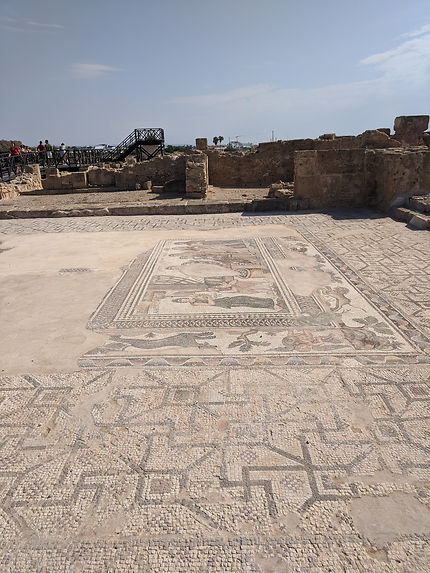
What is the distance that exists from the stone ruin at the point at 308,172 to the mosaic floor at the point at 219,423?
12.1 ft

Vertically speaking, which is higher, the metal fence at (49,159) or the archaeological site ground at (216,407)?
the metal fence at (49,159)

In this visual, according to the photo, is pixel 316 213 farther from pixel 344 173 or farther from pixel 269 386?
pixel 269 386

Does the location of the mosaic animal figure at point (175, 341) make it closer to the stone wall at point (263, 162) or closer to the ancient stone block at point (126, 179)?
the ancient stone block at point (126, 179)

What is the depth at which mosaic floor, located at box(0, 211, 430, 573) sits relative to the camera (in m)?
1.54

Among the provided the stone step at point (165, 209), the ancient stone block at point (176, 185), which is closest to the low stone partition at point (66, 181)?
the ancient stone block at point (176, 185)

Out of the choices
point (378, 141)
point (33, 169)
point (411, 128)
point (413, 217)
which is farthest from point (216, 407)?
point (411, 128)

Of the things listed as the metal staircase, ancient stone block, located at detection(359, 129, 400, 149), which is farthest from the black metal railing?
ancient stone block, located at detection(359, 129, 400, 149)

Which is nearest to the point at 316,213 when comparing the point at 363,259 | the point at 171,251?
the point at 363,259

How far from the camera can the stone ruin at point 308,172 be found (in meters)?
7.46

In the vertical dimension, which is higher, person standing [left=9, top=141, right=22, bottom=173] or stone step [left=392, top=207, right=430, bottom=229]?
person standing [left=9, top=141, right=22, bottom=173]

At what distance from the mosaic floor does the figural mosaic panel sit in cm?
2

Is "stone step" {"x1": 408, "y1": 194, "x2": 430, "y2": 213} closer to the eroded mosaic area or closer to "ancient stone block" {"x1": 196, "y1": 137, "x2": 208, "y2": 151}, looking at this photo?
the eroded mosaic area

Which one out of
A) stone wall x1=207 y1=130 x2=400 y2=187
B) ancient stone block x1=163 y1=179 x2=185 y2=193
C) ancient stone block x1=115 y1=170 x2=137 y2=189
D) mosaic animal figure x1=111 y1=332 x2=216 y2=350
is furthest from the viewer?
stone wall x1=207 y1=130 x2=400 y2=187

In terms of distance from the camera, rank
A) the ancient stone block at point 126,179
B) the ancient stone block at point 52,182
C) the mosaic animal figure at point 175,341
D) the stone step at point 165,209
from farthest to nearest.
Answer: the ancient stone block at point 52,182 < the ancient stone block at point 126,179 < the stone step at point 165,209 < the mosaic animal figure at point 175,341
